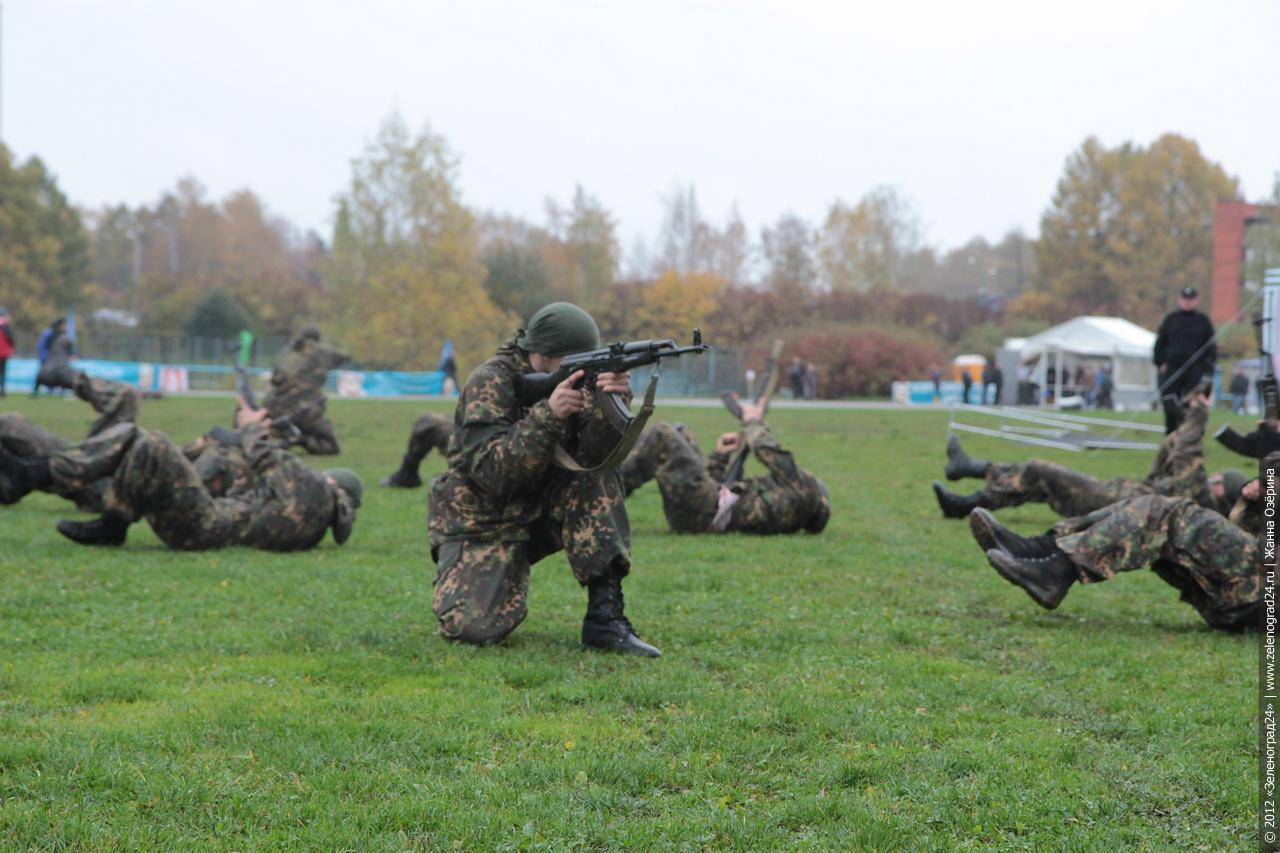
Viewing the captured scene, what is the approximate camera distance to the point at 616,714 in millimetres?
5418

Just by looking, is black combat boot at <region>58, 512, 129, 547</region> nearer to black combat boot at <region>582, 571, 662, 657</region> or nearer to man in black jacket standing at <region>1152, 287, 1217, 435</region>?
black combat boot at <region>582, 571, 662, 657</region>

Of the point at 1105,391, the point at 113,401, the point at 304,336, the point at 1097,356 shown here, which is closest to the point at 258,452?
the point at 113,401

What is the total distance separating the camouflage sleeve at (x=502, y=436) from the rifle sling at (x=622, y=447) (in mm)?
83

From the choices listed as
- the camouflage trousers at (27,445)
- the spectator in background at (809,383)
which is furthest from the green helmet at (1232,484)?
the spectator in background at (809,383)

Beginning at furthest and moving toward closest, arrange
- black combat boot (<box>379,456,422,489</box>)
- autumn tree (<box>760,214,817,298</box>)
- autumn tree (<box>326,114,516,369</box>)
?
autumn tree (<box>760,214,817,298</box>)
autumn tree (<box>326,114,516,369</box>)
black combat boot (<box>379,456,422,489</box>)

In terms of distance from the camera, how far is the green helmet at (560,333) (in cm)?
664

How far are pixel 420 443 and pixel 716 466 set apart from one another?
4310 mm

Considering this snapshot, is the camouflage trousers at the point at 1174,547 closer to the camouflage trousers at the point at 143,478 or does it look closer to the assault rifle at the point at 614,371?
the assault rifle at the point at 614,371

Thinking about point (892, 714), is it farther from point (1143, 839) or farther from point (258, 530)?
point (258, 530)

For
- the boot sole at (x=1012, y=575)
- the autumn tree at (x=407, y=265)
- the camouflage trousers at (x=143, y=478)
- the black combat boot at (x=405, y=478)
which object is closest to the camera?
the boot sole at (x=1012, y=575)

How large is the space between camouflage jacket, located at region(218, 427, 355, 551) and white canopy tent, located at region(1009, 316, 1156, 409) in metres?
43.6

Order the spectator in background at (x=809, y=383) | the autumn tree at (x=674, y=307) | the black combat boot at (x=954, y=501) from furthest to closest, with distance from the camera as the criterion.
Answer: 1. the autumn tree at (x=674, y=307)
2. the spectator in background at (x=809, y=383)
3. the black combat boot at (x=954, y=501)

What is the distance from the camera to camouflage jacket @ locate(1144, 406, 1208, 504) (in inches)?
408

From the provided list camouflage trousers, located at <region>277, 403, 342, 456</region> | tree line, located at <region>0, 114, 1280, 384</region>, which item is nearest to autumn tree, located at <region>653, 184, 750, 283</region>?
tree line, located at <region>0, 114, 1280, 384</region>
